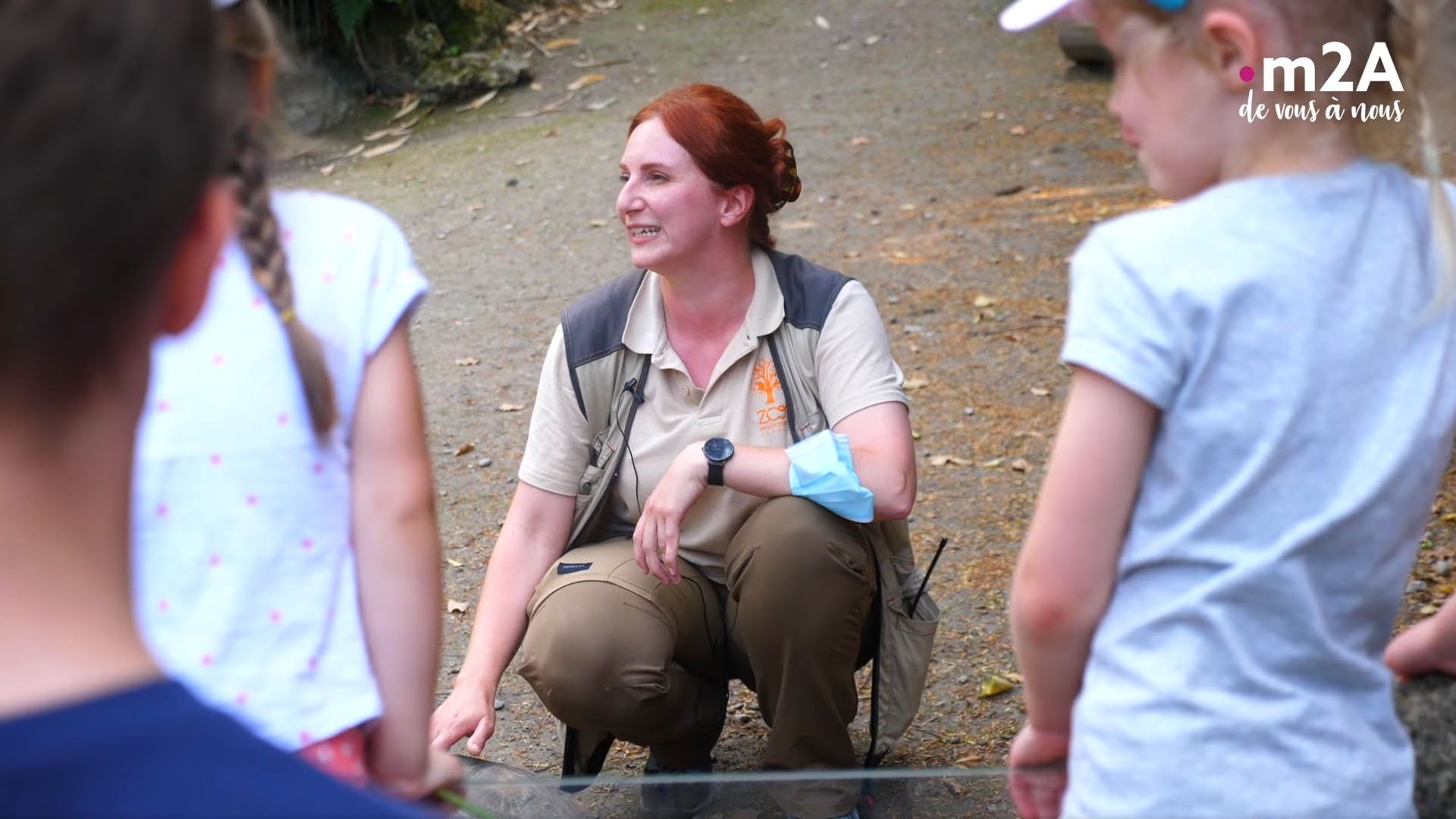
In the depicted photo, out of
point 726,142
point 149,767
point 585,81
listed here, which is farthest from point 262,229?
point 585,81

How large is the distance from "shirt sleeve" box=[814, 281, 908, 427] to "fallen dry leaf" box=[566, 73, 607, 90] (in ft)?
21.6

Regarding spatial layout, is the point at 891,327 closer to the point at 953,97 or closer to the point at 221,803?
the point at 953,97

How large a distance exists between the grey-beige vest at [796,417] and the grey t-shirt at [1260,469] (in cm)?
128

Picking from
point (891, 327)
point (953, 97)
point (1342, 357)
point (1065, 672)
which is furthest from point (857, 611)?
point (953, 97)

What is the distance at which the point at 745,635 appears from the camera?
2549mm

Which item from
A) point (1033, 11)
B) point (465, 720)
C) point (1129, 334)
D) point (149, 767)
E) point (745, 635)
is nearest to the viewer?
point (149, 767)

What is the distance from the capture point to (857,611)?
2580 mm

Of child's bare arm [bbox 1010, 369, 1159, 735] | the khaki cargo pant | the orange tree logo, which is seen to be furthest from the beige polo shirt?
child's bare arm [bbox 1010, 369, 1159, 735]

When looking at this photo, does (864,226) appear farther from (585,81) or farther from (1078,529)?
(1078,529)

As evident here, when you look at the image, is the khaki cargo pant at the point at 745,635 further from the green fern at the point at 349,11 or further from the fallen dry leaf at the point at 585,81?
the green fern at the point at 349,11

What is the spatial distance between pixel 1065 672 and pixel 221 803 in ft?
3.15

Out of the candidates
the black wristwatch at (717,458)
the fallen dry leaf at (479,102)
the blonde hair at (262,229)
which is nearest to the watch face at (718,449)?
the black wristwatch at (717,458)

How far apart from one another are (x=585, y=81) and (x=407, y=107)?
1106 mm

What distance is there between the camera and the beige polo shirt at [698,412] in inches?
106
